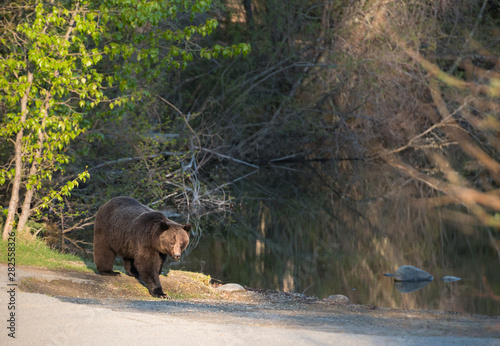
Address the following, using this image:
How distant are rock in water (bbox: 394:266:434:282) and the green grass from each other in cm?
674

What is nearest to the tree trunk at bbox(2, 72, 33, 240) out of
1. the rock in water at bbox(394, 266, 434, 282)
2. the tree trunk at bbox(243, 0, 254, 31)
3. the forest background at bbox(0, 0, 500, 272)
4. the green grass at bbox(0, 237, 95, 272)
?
the green grass at bbox(0, 237, 95, 272)

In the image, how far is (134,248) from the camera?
9.29 meters

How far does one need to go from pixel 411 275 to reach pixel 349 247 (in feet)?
12.2

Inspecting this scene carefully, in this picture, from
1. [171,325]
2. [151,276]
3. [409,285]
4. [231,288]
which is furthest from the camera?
[409,285]

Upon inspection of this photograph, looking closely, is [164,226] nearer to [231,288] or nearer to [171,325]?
[171,325]

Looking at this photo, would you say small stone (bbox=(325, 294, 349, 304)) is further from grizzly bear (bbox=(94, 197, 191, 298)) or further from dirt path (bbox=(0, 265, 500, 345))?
grizzly bear (bbox=(94, 197, 191, 298))

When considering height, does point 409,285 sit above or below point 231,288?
above

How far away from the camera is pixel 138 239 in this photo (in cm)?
920

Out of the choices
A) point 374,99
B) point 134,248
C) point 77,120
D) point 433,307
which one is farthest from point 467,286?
point 374,99

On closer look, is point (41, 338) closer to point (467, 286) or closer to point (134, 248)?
point (134, 248)

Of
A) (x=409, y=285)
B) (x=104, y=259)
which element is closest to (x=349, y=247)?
(x=409, y=285)

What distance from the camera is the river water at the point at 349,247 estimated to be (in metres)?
13.0

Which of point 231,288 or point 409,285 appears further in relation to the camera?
point 409,285

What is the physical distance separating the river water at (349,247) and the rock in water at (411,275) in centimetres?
23
